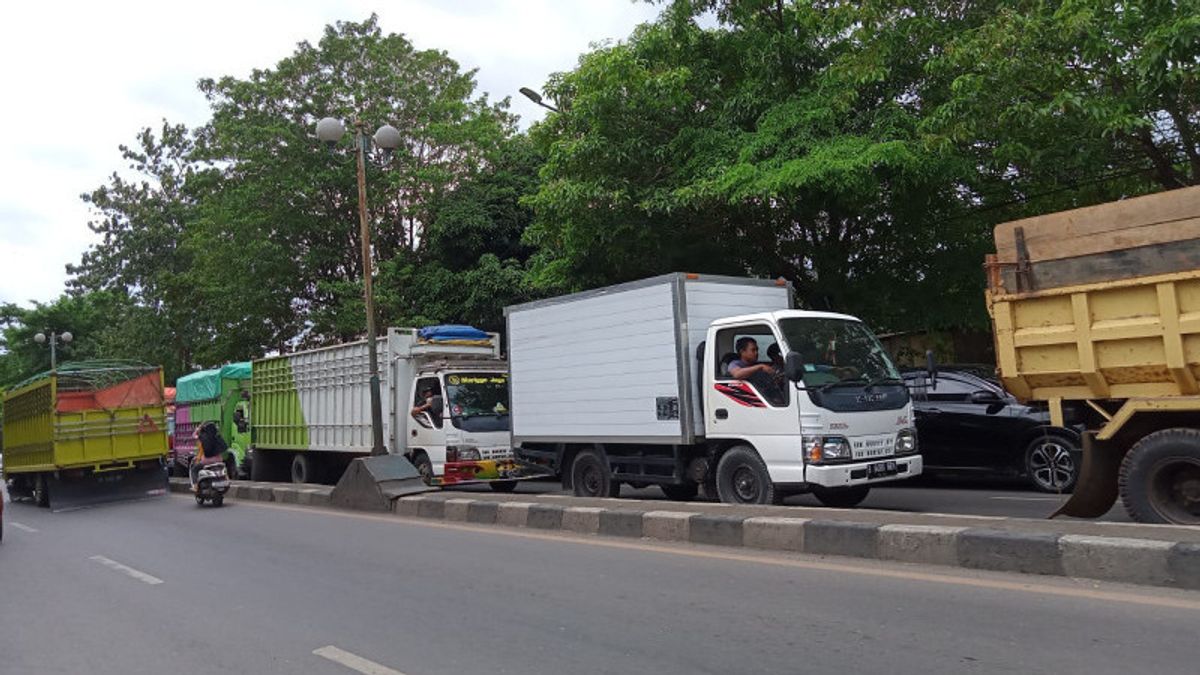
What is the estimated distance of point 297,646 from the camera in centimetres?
492

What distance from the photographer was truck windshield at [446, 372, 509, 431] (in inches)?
512

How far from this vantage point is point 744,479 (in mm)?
8812

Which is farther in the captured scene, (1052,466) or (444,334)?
(444,334)

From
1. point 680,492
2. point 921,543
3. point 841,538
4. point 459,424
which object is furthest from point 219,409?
point 921,543

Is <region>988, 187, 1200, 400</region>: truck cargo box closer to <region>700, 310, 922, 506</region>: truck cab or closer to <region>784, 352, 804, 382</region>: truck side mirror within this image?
<region>700, 310, 922, 506</region>: truck cab

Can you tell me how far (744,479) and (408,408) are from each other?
665 centimetres

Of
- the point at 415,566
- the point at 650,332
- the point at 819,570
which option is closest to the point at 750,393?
the point at 650,332

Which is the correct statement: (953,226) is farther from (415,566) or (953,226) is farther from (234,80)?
(234,80)

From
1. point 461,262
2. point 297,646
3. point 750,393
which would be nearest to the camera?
point 297,646

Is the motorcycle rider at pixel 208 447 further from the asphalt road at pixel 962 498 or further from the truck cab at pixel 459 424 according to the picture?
the asphalt road at pixel 962 498

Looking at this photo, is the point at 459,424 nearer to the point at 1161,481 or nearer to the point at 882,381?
the point at 882,381

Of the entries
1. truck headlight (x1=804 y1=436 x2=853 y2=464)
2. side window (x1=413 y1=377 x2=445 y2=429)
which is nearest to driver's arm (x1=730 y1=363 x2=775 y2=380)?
truck headlight (x1=804 y1=436 x2=853 y2=464)

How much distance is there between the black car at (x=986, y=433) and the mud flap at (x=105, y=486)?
1414cm

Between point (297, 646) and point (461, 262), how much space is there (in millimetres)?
18597
